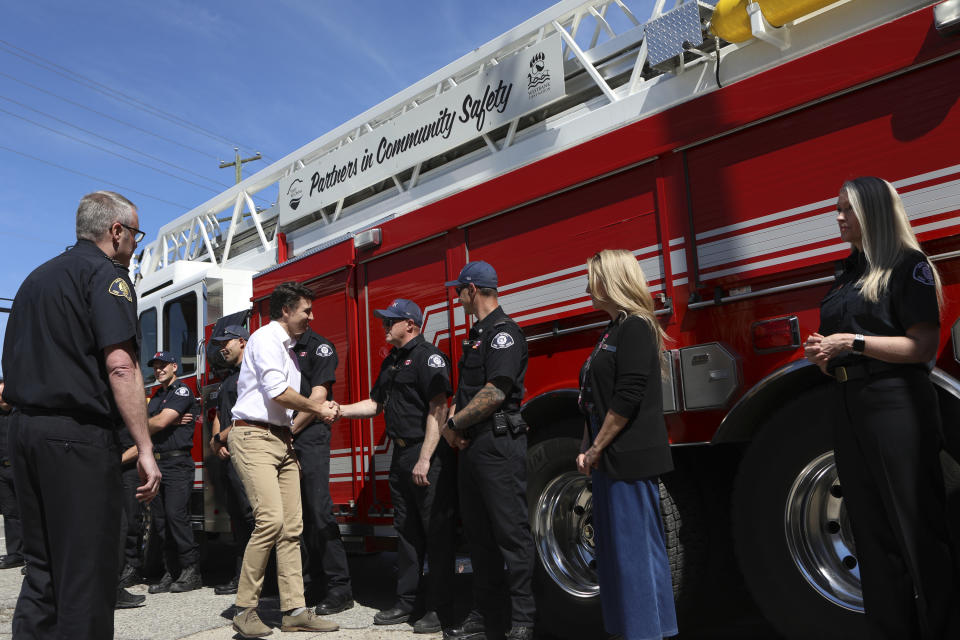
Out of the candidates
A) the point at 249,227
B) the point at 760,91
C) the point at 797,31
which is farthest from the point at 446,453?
the point at 249,227

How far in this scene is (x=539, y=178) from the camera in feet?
14.4

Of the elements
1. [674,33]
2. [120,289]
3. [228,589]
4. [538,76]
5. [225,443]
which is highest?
[538,76]

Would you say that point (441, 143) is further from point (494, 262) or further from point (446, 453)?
point (446, 453)

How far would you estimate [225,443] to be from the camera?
5922 mm

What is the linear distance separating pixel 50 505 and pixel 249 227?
714 cm

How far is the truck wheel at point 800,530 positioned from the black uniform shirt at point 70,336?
252 cm

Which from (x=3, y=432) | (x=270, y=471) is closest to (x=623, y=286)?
(x=270, y=471)

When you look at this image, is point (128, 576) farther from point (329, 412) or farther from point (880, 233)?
point (880, 233)

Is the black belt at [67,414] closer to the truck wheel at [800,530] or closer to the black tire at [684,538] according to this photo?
the black tire at [684,538]

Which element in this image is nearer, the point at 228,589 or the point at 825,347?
the point at 825,347

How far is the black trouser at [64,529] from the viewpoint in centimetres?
263

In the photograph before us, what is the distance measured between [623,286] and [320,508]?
2.76 metres

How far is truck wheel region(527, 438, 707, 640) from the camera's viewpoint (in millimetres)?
3701

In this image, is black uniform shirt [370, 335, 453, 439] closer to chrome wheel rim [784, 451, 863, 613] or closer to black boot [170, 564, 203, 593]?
chrome wheel rim [784, 451, 863, 613]
